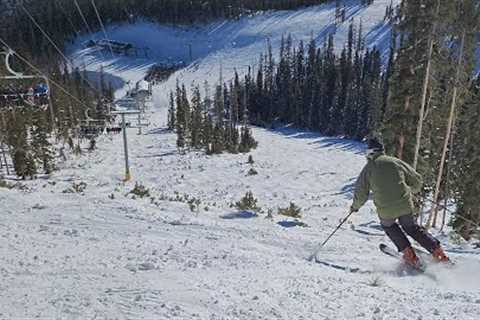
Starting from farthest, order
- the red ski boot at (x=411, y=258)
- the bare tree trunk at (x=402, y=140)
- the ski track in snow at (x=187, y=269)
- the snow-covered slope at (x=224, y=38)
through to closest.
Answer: the snow-covered slope at (x=224, y=38) → the bare tree trunk at (x=402, y=140) → the red ski boot at (x=411, y=258) → the ski track in snow at (x=187, y=269)

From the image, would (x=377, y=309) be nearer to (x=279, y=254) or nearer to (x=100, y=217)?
(x=279, y=254)

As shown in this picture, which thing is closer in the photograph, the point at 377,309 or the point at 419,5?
the point at 377,309

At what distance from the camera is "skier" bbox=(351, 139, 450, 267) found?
7004 mm

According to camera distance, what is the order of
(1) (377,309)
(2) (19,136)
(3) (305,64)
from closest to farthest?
(1) (377,309)
(2) (19,136)
(3) (305,64)

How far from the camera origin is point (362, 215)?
76.1 feet

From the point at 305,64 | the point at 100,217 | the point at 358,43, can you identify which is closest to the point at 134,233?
the point at 100,217

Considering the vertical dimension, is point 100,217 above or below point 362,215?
above

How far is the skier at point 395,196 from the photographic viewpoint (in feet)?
23.0

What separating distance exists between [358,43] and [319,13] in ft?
141

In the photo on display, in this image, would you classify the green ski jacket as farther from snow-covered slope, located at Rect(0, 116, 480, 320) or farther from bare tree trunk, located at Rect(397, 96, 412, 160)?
bare tree trunk, located at Rect(397, 96, 412, 160)

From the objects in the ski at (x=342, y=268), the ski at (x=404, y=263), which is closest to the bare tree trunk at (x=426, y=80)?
the ski at (x=404, y=263)

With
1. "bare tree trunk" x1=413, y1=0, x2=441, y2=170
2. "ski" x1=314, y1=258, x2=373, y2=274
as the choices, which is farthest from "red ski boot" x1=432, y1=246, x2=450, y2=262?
"bare tree trunk" x1=413, y1=0, x2=441, y2=170

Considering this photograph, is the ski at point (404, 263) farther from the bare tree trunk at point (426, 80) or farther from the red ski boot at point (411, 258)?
the bare tree trunk at point (426, 80)

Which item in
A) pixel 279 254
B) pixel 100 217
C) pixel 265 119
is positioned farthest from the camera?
pixel 265 119
